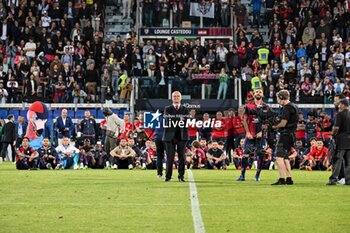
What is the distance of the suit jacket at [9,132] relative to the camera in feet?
115

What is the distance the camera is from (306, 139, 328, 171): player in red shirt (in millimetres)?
29939

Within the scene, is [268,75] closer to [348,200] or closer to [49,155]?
[49,155]

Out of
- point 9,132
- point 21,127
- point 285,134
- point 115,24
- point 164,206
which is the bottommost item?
point 164,206

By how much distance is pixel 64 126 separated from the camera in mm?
33969

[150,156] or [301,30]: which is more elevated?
[301,30]

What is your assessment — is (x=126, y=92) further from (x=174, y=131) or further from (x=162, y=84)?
(x=174, y=131)

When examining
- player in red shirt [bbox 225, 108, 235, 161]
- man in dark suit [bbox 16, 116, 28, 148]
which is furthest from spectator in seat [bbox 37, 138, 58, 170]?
player in red shirt [bbox 225, 108, 235, 161]

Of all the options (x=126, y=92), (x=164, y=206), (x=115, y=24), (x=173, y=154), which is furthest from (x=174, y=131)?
(x=115, y=24)

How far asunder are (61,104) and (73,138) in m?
4.36

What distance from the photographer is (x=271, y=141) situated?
2352 cm

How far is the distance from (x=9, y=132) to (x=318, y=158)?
10849 millimetres

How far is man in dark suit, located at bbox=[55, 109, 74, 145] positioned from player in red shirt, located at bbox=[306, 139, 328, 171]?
26.6 ft

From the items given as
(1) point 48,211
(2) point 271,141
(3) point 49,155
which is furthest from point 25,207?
(3) point 49,155

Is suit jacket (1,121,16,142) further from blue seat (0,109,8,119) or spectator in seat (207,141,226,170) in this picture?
spectator in seat (207,141,226,170)
